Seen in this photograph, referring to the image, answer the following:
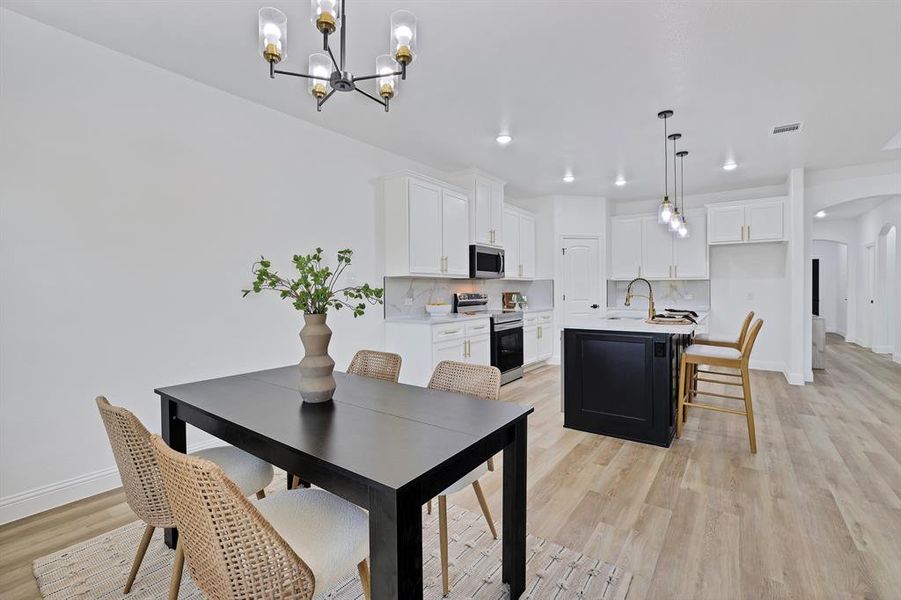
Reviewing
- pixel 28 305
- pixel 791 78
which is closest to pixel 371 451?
pixel 28 305

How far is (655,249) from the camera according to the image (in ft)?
20.9

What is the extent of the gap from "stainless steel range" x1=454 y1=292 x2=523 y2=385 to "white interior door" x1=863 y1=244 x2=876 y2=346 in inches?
269

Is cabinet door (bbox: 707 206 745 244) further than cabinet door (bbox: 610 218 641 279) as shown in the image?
No

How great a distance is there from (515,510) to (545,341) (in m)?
4.75

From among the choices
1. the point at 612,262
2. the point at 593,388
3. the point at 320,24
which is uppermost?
the point at 320,24

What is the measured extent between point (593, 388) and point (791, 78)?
2.60 m

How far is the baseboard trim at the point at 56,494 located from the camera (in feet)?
7.25

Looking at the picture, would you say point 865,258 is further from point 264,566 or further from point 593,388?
point 264,566

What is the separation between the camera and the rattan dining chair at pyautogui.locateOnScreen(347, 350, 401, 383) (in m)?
2.40

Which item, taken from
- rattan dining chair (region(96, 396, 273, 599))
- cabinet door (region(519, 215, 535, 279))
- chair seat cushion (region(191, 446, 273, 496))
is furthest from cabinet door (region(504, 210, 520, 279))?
rattan dining chair (region(96, 396, 273, 599))

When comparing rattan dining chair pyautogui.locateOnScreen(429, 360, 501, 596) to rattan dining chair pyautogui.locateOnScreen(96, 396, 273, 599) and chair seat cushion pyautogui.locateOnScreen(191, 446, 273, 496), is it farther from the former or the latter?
rattan dining chair pyautogui.locateOnScreen(96, 396, 273, 599)

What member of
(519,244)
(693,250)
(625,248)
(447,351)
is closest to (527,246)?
(519,244)

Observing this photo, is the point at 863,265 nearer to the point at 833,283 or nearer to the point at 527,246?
the point at 833,283

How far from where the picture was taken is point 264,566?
1.03m
